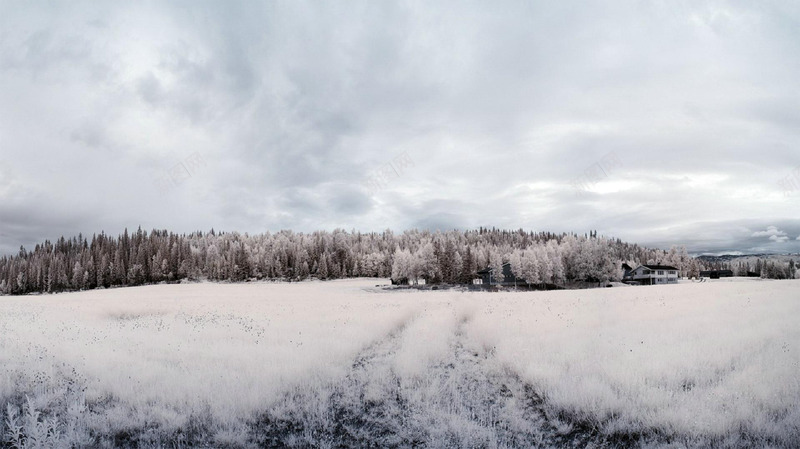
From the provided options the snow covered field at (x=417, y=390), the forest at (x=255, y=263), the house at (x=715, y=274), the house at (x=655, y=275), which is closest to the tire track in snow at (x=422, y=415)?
the snow covered field at (x=417, y=390)

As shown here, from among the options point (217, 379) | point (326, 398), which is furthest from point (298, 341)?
point (326, 398)

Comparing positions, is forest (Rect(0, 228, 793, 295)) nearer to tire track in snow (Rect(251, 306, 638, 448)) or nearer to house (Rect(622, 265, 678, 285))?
house (Rect(622, 265, 678, 285))

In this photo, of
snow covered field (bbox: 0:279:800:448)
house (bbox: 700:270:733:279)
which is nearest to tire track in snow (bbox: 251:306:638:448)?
snow covered field (bbox: 0:279:800:448)

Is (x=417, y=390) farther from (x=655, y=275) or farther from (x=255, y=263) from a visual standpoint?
(x=255, y=263)

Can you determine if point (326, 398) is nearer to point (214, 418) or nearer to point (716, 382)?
point (214, 418)

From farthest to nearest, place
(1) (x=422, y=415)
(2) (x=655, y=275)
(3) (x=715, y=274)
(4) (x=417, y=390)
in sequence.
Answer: (3) (x=715, y=274), (2) (x=655, y=275), (4) (x=417, y=390), (1) (x=422, y=415)

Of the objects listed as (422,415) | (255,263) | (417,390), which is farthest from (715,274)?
(422,415)

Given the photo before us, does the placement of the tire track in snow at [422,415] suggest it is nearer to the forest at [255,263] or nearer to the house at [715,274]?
the forest at [255,263]

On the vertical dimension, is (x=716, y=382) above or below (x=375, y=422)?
above

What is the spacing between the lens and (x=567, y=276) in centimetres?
9400

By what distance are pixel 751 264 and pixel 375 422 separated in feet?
701

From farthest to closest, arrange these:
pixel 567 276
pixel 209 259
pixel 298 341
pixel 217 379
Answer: pixel 209 259
pixel 567 276
pixel 298 341
pixel 217 379

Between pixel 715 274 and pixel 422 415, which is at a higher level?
pixel 422 415

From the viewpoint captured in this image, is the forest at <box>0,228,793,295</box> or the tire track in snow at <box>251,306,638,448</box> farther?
the forest at <box>0,228,793,295</box>
